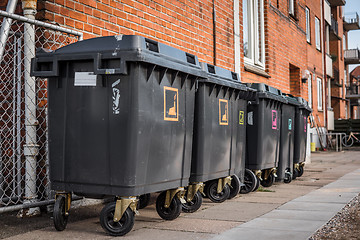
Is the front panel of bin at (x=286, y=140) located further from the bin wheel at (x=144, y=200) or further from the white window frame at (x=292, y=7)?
the white window frame at (x=292, y=7)

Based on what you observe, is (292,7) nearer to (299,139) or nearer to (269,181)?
(299,139)

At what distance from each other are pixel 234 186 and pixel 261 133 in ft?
3.50

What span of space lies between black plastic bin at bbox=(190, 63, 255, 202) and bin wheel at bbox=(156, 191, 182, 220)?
416mm

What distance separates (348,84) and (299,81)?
2960 centimetres

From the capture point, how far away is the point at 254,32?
11.0m

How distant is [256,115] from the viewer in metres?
6.35

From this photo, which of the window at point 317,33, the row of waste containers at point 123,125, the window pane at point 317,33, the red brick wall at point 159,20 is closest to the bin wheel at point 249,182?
the row of waste containers at point 123,125

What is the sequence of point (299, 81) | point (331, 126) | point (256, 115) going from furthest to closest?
point (331, 126)
point (299, 81)
point (256, 115)

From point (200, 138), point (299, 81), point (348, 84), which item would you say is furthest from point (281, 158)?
point (348, 84)

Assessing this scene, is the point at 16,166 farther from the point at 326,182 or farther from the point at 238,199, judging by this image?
the point at 326,182

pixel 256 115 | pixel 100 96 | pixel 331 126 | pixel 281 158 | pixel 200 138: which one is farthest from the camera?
pixel 331 126

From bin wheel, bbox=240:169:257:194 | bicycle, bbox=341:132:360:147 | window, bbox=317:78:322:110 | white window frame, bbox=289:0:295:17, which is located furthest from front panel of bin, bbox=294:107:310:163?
bicycle, bbox=341:132:360:147

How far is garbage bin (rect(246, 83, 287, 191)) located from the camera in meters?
6.28

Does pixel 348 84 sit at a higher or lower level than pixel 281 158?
higher
